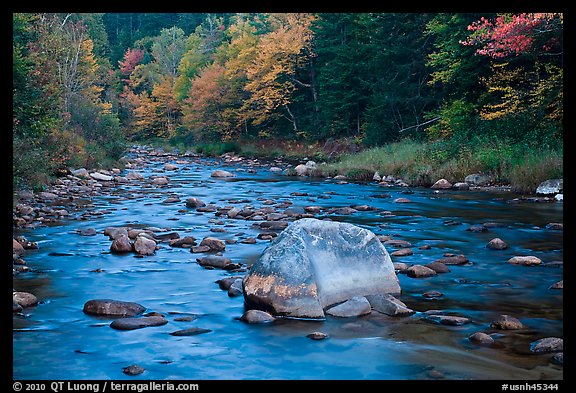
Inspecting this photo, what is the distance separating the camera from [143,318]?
7.24 m

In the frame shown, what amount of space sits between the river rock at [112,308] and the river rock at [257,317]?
140 centimetres

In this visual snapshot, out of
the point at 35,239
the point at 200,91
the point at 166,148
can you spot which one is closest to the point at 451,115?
the point at 35,239

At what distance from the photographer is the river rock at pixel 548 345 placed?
20.2 ft

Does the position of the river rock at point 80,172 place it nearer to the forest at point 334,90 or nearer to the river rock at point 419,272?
the forest at point 334,90

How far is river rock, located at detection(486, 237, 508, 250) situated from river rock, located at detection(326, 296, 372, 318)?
4811mm

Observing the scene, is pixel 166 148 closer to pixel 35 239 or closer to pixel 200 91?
pixel 200 91

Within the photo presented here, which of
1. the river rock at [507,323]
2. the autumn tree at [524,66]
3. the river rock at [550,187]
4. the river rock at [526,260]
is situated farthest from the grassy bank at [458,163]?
the river rock at [507,323]

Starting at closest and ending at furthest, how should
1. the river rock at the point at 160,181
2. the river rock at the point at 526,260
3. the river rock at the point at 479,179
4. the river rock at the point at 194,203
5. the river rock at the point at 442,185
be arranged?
the river rock at the point at 526,260
the river rock at the point at 194,203
the river rock at the point at 479,179
the river rock at the point at 442,185
the river rock at the point at 160,181

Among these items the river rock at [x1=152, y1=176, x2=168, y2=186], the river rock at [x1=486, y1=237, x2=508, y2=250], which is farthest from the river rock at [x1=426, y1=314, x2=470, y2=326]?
the river rock at [x1=152, y1=176, x2=168, y2=186]

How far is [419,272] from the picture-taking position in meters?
9.28

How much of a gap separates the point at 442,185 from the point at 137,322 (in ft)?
51.9

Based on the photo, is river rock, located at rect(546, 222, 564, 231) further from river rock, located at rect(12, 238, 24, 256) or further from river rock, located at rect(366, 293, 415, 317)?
river rock, located at rect(12, 238, 24, 256)

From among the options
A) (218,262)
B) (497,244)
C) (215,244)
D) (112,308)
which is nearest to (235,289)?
(112,308)
